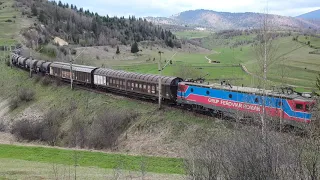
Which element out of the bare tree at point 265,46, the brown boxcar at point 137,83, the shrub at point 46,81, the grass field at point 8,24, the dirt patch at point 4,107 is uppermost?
the grass field at point 8,24

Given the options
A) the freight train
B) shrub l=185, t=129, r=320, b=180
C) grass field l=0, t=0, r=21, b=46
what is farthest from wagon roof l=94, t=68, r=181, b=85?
grass field l=0, t=0, r=21, b=46

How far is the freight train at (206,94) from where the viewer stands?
27.2m

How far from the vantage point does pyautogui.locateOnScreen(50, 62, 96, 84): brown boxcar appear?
5282 cm

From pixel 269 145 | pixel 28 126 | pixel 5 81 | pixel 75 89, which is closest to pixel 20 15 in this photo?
pixel 5 81

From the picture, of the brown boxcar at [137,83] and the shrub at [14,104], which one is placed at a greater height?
the brown boxcar at [137,83]

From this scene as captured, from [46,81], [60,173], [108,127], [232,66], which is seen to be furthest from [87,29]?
[60,173]

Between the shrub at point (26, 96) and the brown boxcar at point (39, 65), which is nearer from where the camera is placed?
the shrub at point (26, 96)

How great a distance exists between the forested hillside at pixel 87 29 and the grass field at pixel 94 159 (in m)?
95.2

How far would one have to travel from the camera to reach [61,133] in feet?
139

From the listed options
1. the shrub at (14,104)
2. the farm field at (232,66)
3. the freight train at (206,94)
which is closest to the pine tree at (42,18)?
the farm field at (232,66)

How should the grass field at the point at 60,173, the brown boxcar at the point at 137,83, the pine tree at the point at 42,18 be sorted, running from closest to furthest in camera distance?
the grass field at the point at 60,173
the brown boxcar at the point at 137,83
the pine tree at the point at 42,18

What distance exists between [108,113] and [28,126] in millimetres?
9337

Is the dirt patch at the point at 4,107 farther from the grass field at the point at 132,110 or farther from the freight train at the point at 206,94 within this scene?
the freight train at the point at 206,94

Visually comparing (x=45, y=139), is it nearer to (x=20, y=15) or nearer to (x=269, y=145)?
(x=269, y=145)
